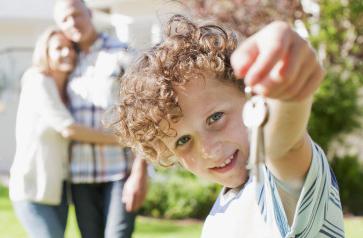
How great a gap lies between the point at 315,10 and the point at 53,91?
294 inches

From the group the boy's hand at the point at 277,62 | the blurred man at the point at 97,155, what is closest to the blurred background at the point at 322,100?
the blurred man at the point at 97,155

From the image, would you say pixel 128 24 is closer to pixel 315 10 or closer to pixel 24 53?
pixel 24 53

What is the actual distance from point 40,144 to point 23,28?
14.9 m

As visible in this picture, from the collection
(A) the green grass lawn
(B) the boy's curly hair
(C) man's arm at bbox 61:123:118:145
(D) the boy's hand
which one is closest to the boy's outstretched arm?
(D) the boy's hand

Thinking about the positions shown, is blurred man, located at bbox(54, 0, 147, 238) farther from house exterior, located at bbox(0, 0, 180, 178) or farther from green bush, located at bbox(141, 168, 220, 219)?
house exterior, located at bbox(0, 0, 180, 178)

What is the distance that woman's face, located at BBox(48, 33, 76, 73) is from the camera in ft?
15.0

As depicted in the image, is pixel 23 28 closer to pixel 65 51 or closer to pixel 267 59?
pixel 65 51

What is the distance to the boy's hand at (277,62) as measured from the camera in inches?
51.4

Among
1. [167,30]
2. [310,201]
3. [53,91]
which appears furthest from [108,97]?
[310,201]

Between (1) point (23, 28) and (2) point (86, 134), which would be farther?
(1) point (23, 28)

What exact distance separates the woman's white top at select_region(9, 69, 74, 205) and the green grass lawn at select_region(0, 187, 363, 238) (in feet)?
16.3

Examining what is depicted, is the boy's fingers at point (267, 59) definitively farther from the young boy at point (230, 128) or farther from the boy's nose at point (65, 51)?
the boy's nose at point (65, 51)

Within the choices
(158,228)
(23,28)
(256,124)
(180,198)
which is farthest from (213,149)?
(23,28)

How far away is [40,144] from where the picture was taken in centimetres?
464
